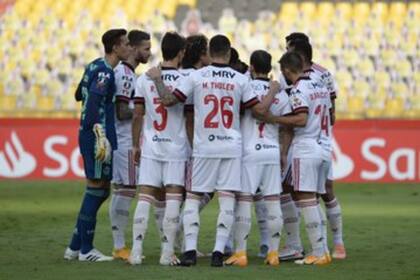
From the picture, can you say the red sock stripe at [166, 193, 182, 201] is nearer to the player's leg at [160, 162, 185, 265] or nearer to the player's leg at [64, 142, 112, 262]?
the player's leg at [160, 162, 185, 265]

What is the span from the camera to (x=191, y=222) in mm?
10547

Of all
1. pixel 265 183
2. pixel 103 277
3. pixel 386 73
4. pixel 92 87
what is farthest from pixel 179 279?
pixel 386 73

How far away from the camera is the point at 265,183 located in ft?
35.5

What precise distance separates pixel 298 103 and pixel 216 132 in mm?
845

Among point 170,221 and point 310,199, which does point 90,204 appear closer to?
point 170,221

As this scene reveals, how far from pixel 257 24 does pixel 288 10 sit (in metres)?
1.44

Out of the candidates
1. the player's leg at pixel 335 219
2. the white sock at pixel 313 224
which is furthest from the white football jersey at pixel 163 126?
the player's leg at pixel 335 219

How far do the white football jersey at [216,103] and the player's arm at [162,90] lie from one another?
5 cm

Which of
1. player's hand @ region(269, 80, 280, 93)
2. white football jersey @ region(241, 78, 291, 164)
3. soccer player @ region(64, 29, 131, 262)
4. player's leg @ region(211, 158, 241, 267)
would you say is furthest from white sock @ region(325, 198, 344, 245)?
soccer player @ region(64, 29, 131, 262)

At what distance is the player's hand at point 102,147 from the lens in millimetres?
10766

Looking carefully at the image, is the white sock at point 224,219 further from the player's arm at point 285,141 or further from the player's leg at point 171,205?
the player's arm at point 285,141

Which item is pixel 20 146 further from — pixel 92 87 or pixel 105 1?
pixel 92 87

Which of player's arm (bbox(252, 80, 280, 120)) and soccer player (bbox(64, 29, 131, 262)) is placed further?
soccer player (bbox(64, 29, 131, 262))

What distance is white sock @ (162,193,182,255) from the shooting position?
34.8ft
